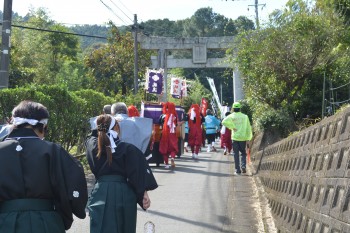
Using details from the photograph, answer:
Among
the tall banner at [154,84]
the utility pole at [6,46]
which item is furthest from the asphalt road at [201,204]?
the tall banner at [154,84]

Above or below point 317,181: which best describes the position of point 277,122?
above

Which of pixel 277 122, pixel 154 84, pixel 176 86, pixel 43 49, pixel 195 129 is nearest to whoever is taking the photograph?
pixel 277 122

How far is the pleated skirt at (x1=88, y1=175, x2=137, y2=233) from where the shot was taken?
6.93 m

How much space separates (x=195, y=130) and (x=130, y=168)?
687 inches

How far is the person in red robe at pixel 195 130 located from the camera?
2423 cm

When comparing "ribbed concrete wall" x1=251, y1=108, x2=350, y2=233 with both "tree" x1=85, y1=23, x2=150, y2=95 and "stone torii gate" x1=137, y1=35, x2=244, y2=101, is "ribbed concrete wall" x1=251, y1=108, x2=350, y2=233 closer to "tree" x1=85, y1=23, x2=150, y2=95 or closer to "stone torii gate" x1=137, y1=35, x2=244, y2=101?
"stone torii gate" x1=137, y1=35, x2=244, y2=101

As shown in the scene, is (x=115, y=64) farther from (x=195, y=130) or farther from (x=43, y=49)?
(x=195, y=130)

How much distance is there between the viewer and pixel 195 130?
79.8 feet

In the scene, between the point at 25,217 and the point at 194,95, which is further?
the point at 194,95

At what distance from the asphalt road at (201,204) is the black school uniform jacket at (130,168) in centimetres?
313

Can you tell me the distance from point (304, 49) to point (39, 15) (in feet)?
157

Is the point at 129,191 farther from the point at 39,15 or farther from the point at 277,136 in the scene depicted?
the point at 39,15

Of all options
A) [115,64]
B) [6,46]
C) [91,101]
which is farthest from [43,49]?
[6,46]

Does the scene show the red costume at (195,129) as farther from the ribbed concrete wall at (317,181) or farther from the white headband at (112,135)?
the white headband at (112,135)
